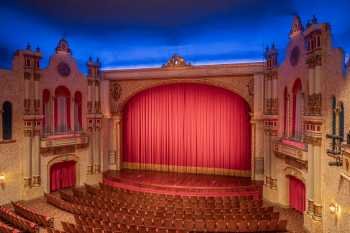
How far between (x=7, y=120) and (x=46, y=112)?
2.26m

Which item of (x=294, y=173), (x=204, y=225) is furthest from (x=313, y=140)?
(x=204, y=225)

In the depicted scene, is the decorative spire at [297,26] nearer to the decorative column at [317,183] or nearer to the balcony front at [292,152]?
the balcony front at [292,152]

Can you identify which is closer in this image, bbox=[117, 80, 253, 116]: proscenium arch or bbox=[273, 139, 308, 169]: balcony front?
bbox=[273, 139, 308, 169]: balcony front

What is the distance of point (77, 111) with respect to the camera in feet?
54.3

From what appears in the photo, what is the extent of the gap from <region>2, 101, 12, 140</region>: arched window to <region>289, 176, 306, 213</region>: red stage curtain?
13.2m

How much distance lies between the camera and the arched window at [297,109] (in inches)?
488

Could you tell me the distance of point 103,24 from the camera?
13109 mm

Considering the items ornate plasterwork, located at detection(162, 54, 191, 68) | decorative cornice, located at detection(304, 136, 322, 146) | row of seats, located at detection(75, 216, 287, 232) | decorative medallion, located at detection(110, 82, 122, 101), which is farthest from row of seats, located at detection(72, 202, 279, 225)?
ornate plasterwork, located at detection(162, 54, 191, 68)

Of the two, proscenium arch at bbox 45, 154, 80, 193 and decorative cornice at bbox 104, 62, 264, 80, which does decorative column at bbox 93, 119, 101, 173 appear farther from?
decorative cornice at bbox 104, 62, 264, 80

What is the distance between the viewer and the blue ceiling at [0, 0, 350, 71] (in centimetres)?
1105

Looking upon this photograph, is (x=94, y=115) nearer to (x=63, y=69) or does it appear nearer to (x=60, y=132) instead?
(x=60, y=132)

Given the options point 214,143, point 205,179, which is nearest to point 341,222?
point 205,179

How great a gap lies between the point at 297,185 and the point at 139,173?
9204 millimetres

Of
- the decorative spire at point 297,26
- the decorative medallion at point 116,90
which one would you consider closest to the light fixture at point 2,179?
the decorative medallion at point 116,90
